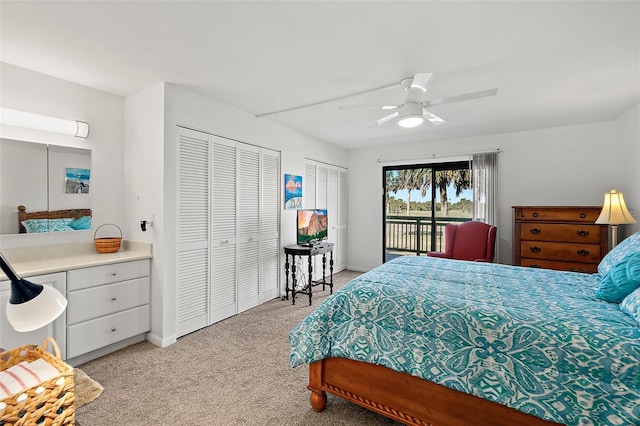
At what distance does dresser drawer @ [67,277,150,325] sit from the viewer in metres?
2.49

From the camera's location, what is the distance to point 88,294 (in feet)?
8.41

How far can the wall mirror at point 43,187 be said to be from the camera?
2523 mm

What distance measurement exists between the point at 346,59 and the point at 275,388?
2642mm

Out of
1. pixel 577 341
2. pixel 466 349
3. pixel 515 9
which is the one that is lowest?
pixel 466 349

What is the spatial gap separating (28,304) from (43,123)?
9.16ft

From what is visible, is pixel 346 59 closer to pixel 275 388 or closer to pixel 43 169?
pixel 275 388

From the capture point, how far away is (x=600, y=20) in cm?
191

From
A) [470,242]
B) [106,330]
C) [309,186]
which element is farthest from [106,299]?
[470,242]

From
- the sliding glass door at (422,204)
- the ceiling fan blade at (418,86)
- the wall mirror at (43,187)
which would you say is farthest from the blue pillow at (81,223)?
the sliding glass door at (422,204)

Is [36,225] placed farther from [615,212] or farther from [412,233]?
[615,212]

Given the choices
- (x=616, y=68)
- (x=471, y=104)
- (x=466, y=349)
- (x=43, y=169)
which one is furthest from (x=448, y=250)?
(x=43, y=169)

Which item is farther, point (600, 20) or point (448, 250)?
point (448, 250)

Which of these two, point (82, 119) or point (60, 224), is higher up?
point (82, 119)

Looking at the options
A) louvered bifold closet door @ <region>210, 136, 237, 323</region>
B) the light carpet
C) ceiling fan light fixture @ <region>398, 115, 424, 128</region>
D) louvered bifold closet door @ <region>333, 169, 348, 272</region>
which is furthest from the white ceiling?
louvered bifold closet door @ <region>333, 169, 348, 272</region>
